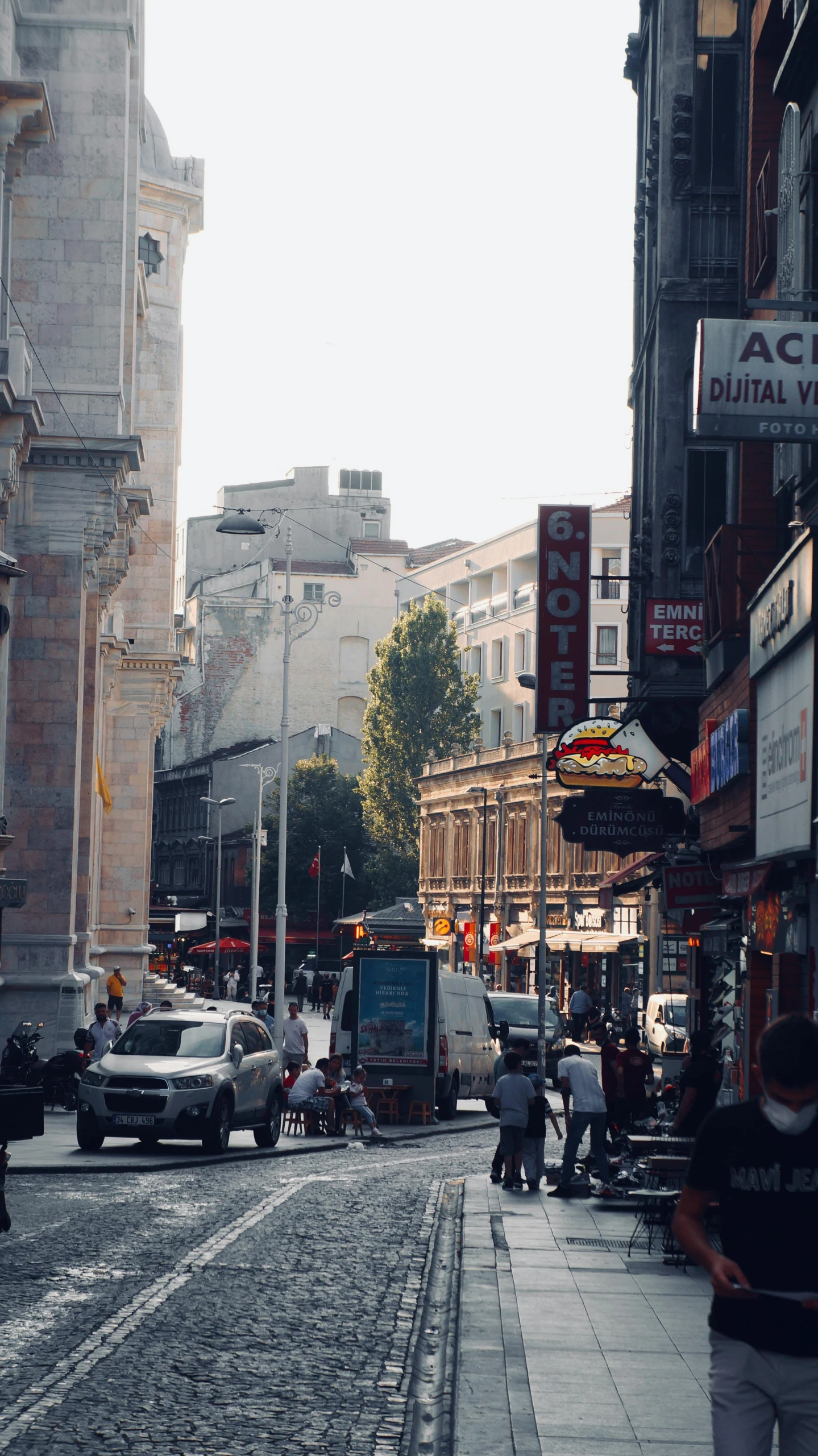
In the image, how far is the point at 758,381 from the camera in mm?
12109

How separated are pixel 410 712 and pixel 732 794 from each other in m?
68.4

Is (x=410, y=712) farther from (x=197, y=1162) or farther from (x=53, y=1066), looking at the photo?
(x=197, y=1162)

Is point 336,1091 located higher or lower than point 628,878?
lower

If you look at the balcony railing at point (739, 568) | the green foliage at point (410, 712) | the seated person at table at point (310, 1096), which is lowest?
the seated person at table at point (310, 1096)

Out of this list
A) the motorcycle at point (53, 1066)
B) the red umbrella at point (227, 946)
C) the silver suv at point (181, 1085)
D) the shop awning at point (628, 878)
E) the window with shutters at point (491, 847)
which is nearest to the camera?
the silver suv at point (181, 1085)

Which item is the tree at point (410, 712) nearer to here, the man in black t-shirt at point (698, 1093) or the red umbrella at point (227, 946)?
the red umbrella at point (227, 946)

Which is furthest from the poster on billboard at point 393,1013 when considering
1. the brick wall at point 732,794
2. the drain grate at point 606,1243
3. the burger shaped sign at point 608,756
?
the drain grate at point 606,1243

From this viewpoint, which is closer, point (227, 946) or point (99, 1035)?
point (99, 1035)

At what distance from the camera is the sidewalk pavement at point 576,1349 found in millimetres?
7926

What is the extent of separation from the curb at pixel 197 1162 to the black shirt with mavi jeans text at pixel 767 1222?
50.9 ft

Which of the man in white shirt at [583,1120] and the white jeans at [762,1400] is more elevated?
the white jeans at [762,1400]

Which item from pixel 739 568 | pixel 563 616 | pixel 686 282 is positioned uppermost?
pixel 686 282

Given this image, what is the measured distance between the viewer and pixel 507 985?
2886 inches

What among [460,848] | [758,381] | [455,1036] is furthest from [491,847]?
[758,381]
